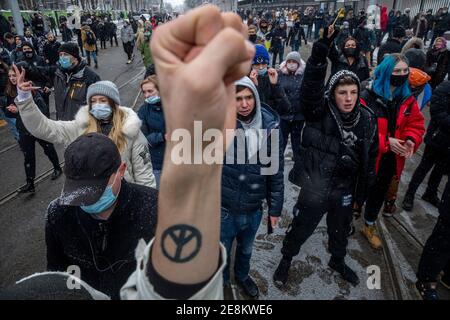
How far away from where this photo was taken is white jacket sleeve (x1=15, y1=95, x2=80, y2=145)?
256 centimetres

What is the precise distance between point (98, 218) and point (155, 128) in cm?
202

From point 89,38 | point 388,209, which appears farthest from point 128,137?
point 89,38

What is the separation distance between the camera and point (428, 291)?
278cm

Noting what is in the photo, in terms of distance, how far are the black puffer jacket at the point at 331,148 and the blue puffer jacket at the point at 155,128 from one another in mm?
1667

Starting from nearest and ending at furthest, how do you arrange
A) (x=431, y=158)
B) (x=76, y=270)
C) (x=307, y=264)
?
(x=76, y=270), (x=307, y=264), (x=431, y=158)

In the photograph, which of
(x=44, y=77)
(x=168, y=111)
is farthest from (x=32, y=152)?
(x=168, y=111)

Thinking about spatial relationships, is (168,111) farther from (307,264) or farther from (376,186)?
(376,186)

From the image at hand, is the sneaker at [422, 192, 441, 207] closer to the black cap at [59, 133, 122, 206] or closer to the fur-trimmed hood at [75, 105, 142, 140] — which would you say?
the fur-trimmed hood at [75, 105, 142, 140]

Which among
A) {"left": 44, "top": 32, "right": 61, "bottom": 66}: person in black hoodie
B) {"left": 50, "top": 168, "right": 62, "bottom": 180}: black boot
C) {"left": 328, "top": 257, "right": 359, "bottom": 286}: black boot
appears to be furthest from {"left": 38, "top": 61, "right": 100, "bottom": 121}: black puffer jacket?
{"left": 44, "top": 32, "right": 61, "bottom": 66}: person in black hoodie

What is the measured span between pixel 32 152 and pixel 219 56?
5103 millimetres

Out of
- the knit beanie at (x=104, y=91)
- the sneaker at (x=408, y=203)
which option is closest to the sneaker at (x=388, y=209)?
the sneaker at (x=408, y=203)

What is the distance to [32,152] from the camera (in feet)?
15.3

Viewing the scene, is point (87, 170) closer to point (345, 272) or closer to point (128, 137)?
point (128, 137)

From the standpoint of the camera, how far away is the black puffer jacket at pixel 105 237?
1592 mm
